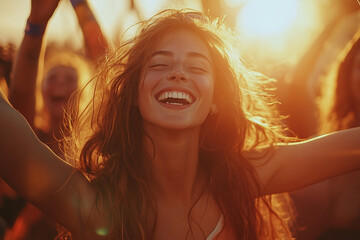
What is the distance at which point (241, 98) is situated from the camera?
272 cm

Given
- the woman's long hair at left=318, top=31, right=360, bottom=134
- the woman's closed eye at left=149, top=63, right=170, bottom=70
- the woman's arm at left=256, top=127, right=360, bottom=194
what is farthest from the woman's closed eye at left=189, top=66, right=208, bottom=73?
the woman's long hair at left=318, top=31, right=360, bottom=134

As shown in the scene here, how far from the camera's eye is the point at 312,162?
2293 millimetres

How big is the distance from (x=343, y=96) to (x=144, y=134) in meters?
1.74

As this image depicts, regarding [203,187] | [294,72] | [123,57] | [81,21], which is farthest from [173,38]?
[294,72]

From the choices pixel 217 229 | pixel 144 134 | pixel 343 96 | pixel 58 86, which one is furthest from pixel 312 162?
pixel 58 86

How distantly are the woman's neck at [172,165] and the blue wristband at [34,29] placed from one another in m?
0.77

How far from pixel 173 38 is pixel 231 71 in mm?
427

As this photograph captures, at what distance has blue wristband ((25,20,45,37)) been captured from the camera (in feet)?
7.25

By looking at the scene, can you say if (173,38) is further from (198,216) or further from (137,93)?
(198,216)

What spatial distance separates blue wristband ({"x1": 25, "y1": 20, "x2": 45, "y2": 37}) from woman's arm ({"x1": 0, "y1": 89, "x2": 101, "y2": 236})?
1.51 ft

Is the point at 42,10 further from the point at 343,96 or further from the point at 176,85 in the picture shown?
the point at 343,96

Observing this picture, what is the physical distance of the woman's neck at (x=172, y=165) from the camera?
236cm

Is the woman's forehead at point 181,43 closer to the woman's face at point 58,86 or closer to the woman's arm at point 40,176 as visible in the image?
the woman's arm at point 40,176

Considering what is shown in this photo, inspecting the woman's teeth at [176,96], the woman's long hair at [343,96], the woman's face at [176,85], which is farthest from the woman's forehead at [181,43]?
the woman's long hair at [343,96]
